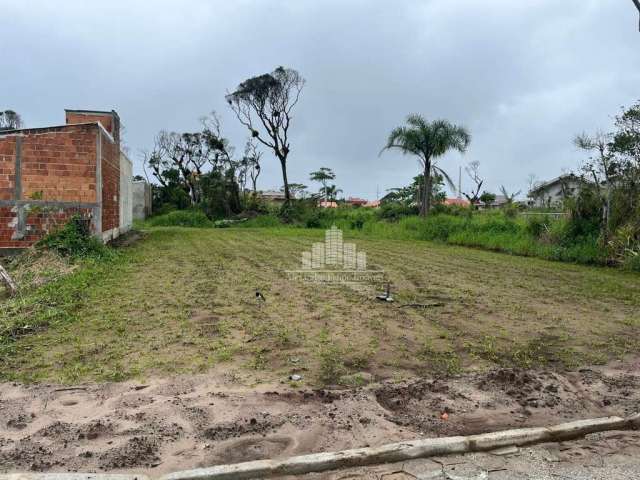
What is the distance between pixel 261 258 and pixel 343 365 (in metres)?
7.10

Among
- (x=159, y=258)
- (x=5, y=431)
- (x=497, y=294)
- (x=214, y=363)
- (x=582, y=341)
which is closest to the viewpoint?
(x=5, y=431)

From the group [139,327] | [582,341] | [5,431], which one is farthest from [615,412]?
[139,327]

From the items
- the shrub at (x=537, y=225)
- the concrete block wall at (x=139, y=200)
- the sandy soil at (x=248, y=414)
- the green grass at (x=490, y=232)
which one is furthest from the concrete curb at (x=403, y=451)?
the concrete block wall at (x=139, y=200)

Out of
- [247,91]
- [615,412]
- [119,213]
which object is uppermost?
[247,91]

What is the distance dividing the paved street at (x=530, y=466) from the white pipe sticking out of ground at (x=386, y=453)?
4cm

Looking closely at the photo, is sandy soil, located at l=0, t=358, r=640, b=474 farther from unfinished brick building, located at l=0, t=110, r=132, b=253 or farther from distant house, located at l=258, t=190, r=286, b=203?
distant house, located at l=258, t=190, r=286, b=203

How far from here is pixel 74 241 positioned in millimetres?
9328

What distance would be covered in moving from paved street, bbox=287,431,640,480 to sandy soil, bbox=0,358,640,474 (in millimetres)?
216

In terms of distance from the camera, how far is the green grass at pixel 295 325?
3717 mm

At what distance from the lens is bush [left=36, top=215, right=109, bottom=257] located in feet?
29.7

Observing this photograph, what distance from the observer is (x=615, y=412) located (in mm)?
3061

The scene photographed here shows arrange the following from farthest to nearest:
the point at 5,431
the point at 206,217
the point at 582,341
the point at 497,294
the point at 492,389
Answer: the point at 206,217 < the point at 497,294 < the point at 582,341 < the point at 492,389 < the point at 5,431

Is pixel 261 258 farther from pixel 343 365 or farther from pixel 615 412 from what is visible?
pixel 615 412

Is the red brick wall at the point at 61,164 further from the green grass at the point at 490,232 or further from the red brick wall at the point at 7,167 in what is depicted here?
the green grass at the point at 490,232
